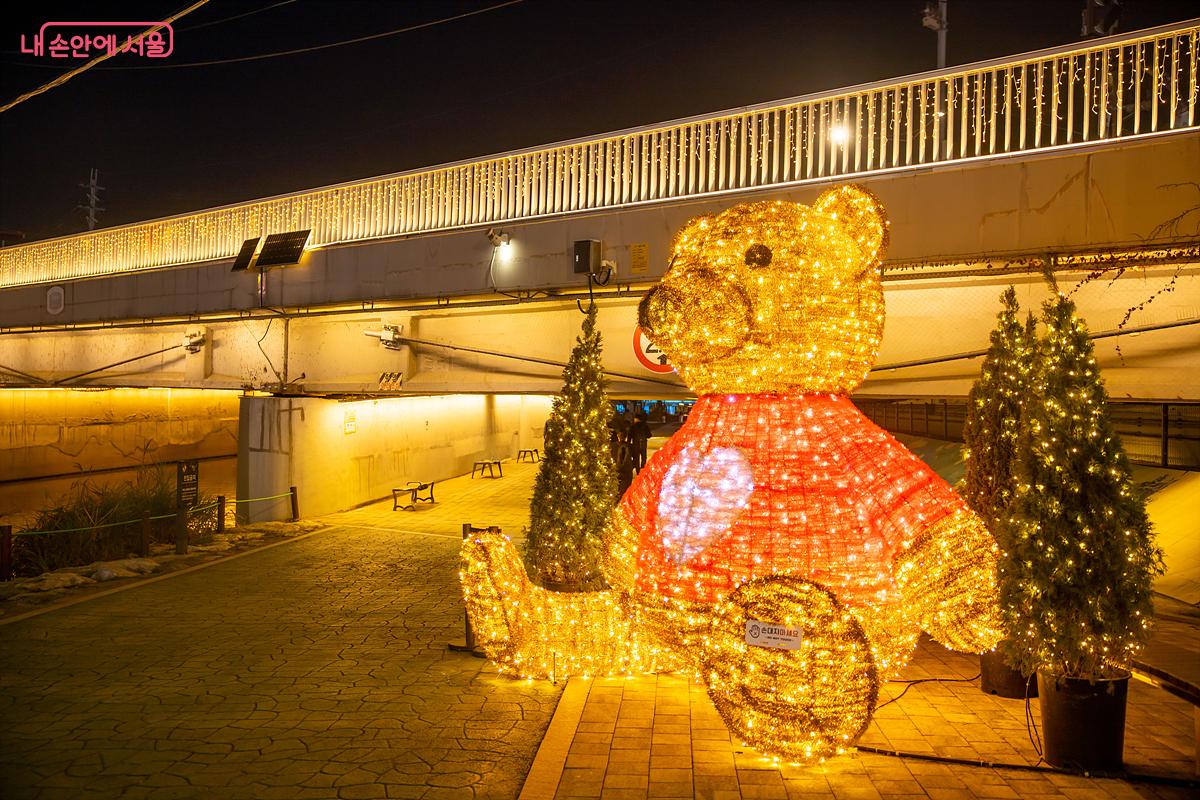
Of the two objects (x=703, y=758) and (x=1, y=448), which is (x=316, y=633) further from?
(x=1, y=448)

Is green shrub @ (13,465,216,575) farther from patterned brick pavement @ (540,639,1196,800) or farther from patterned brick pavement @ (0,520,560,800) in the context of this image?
patterned brick pavement @ (540,639,1196,800)

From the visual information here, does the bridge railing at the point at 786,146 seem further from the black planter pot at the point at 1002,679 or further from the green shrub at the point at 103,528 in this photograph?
the black planter pot at the point at 1002,679

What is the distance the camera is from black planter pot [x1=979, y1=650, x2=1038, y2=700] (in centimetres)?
567

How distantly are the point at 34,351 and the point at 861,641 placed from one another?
22088mm

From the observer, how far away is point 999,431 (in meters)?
5.93

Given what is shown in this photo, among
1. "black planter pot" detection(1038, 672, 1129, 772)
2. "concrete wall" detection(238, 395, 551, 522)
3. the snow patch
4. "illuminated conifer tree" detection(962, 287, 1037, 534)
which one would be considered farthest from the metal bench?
"concrete wall" detection(238, 395, 551, 522)

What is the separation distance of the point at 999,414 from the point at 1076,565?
6.30ft

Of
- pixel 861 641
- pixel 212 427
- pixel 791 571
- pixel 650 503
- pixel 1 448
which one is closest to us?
pixel 861 641

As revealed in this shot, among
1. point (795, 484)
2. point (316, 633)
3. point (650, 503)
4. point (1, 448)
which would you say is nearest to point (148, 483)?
point (316, 633)

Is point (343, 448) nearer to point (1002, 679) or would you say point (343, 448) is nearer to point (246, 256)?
point (246, 256)

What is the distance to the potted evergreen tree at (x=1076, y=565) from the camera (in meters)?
4.29

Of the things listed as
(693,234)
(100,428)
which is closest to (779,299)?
(693,234)

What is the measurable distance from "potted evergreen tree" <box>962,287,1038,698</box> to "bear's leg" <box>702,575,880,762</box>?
227cm

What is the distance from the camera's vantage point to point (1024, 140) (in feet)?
25.7
